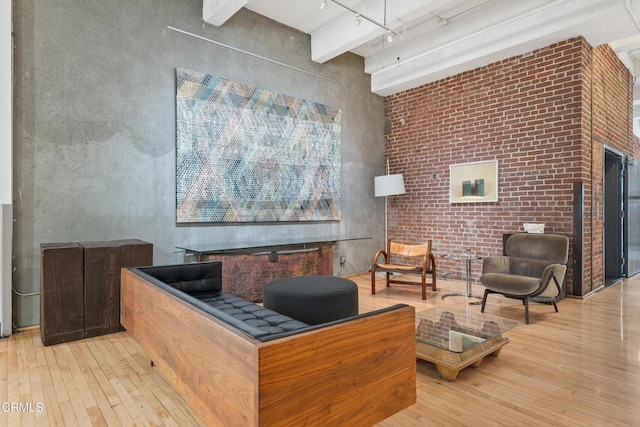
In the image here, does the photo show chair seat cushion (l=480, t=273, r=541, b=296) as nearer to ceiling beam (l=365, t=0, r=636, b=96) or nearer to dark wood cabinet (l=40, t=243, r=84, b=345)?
ceiling beam (l=365, t=0, r=636, b=96)

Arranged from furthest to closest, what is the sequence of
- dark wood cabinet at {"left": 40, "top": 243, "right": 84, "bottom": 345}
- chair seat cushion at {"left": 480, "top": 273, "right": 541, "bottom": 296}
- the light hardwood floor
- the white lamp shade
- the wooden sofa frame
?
the white lamp shade → chair seat cushion at {"left": 480, "top": 273, "right": 541, "bottom": 296} → dark wood cabinet at {"left": 40, "top": 243, "right": 84, "bottom": 345} → the light hardwood floor → the wooden sofa frame

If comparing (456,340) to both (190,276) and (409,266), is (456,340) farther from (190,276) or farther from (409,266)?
(409,266)

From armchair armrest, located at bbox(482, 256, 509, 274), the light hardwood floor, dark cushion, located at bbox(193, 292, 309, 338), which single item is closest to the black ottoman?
dark cushion, located at bbox(193, 292, 309, 338)

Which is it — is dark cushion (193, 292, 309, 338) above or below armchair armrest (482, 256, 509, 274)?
below

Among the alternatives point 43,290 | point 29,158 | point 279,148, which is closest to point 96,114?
point 29,158

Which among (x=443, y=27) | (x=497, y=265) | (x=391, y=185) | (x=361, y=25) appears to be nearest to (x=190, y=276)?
(x=497, y=265)

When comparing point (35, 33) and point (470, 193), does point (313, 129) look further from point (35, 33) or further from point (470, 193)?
point (35, 33)

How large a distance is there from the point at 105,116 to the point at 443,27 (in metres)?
4.69

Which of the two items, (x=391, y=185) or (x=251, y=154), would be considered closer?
(x=251, y=154)

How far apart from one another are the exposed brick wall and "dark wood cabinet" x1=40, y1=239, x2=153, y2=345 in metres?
4.58

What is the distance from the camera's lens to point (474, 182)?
571 centimetres

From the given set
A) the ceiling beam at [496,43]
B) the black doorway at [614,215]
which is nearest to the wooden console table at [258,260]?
the ceiling beam at [496,43]

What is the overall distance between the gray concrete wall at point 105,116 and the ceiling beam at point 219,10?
0.31ft

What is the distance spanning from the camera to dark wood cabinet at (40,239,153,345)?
3.08 m
